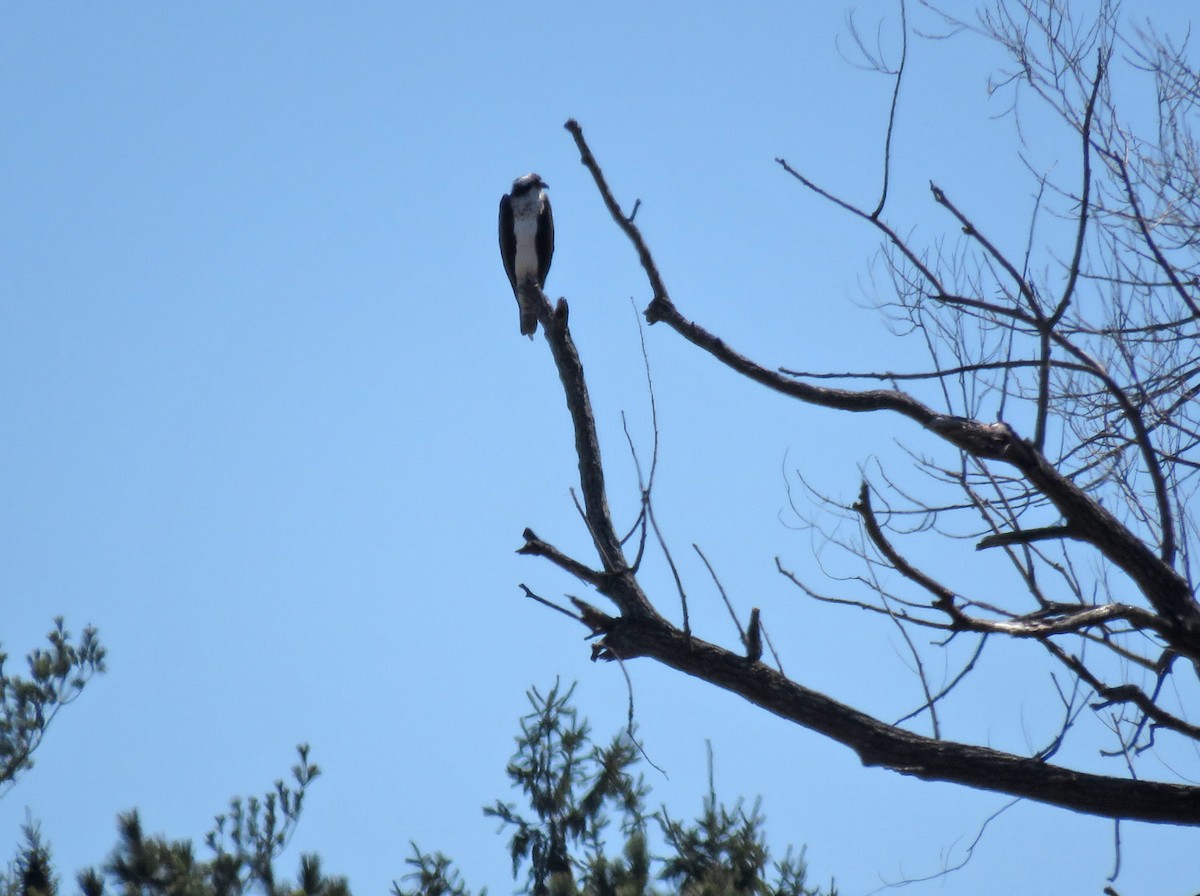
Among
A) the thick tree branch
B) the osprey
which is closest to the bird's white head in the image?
the osprey

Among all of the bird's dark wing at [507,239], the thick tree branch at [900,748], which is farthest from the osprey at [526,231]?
the thick tree branch at [900,748]

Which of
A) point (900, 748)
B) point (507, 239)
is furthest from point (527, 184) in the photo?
point (900, 748)

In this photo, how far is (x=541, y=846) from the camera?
779 cm

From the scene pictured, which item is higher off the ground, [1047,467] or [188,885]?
[1047,467]

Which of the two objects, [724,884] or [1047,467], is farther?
[724,884]

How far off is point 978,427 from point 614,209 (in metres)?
1.15

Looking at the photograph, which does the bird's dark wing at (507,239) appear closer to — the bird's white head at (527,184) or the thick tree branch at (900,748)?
the bird's white head at (527,184)

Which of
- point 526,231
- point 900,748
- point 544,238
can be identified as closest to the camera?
point 900,748

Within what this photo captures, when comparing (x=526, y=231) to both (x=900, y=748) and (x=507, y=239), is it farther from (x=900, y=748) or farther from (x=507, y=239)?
(x=900, y=748)

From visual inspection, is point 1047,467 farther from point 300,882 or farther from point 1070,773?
point 300,882

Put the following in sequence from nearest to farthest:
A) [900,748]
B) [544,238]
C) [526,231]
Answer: [900,748] < [526,231] < [544,238]

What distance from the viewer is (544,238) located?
1023 cm

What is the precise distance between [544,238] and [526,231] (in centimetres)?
22

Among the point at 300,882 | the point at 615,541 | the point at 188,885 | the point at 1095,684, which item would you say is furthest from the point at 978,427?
the point at 188,885
